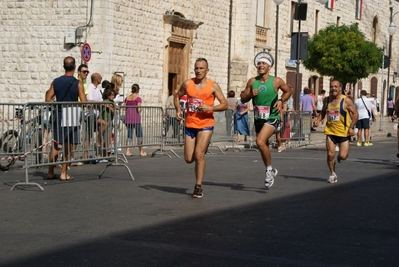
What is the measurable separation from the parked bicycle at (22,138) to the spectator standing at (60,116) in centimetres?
30

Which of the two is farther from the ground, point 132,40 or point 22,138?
point 132,40

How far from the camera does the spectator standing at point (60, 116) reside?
13.8 m

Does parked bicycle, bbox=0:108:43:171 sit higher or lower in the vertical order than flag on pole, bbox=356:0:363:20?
lower

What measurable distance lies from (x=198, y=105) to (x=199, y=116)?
15 cm

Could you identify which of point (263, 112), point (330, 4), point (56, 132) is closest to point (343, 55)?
point (330, 4)

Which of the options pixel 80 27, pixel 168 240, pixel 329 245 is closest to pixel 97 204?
pixel 168 240

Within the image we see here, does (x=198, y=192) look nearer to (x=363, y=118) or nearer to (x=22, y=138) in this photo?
(x=22, y=138)

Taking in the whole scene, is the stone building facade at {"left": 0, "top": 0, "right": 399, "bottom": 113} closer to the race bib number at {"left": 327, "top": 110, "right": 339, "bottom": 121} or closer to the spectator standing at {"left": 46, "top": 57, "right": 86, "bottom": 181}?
the spectator standing at {"left": 46, "top": 57, "right": 86, "bottom": 181}

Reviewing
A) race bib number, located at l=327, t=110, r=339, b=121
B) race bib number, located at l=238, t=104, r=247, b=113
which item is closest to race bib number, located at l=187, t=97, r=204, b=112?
race bib number, located at l=327, t=110, r=339, b=121

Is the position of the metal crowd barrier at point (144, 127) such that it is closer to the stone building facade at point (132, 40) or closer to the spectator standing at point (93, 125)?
the spectator standing at point (93, 125)

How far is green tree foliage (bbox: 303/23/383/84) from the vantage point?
41531 millimetres

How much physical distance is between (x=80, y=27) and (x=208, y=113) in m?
16.6

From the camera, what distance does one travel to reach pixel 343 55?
4159 cm

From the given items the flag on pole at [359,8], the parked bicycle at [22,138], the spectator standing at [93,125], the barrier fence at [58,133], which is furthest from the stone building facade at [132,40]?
the flag on pole at [359,8]
